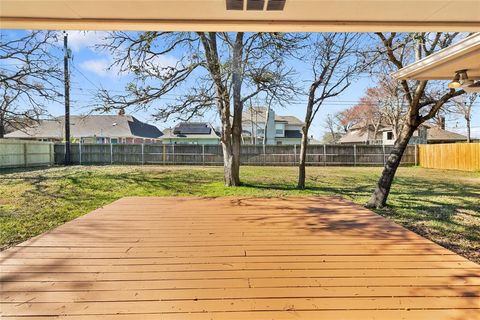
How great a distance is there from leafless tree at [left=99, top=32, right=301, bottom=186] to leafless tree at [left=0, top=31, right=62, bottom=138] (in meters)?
1.86

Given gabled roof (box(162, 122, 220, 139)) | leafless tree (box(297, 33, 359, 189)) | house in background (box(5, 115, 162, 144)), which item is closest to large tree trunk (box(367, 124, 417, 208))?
leafless tree (box(297, 33, 359, 189))

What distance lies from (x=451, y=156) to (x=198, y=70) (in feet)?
41.4

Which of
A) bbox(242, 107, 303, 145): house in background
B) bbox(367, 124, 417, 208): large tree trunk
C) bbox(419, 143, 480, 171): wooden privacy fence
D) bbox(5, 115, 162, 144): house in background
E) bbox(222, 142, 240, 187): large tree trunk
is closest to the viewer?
bbox(367, 124, 417, 208): large tree trunk

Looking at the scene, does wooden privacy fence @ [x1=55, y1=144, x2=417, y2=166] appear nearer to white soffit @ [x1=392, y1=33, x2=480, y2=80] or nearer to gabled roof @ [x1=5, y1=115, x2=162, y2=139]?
gabled roof @ [x1=5, y1=115, x2=162, y2=139]

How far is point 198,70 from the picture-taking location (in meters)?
7.26

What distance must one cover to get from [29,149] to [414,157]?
1812 cm

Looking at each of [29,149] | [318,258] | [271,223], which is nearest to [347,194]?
[271,223]

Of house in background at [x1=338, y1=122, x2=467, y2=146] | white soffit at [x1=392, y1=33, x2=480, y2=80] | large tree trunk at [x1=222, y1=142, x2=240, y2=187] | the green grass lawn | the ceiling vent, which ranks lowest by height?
the green grass lawn

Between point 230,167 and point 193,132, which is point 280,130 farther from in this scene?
point 230,167

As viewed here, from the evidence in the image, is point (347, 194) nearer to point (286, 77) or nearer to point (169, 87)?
point (286, 77)

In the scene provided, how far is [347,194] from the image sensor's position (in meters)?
7.38

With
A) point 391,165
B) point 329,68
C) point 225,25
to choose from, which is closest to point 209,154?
point 329,68

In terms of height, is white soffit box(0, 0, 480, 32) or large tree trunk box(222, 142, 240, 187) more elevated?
white soffit box(0, 0, 480, 32)

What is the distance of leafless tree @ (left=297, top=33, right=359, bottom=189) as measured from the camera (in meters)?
7.33
